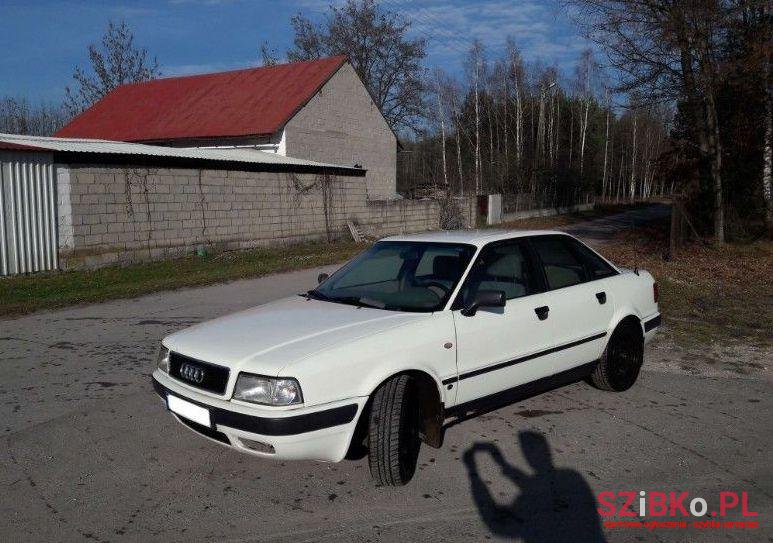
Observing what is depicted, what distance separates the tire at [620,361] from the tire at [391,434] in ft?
7.61

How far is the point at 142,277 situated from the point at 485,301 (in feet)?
35.5

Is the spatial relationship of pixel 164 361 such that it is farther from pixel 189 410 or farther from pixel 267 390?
pixel 267 390

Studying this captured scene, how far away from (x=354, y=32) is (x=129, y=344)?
46357 millimetres

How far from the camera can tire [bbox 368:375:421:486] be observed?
12.2ft

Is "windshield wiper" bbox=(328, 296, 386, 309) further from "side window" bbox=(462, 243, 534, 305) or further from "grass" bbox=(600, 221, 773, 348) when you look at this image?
"grass" bbox=(600, 221, 773, 348)

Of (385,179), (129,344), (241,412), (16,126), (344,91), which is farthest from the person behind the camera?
(16,126)

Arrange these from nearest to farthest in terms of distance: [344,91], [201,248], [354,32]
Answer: [201,248], [344,91], [354,32]

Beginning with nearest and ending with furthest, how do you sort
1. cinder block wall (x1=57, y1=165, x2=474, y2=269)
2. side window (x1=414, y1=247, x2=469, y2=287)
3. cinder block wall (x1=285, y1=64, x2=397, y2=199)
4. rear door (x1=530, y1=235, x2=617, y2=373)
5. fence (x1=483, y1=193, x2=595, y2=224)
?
1. side window (x1=414, y1=247, x2=469, y2=287)
2. rear door (x1=530, y1=235, x2=617, y2=373)
3. cinder block wall (x1=57, y1=165, x2=474, y2=269)
4. cinder block wall (x1=285, y1=64, x2=397, y2=199)
5. fence (x1=483, y1=193, x2=595, y2=224)

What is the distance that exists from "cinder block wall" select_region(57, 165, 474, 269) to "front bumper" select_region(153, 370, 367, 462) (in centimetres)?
1189

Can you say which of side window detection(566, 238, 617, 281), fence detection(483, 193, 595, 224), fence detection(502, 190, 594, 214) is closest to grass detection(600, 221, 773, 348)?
side window detection(566, 238, 617, 281)

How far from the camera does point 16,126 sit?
46.3m

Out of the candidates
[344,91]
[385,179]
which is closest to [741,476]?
[344,91]

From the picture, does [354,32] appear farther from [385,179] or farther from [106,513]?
[106,513]

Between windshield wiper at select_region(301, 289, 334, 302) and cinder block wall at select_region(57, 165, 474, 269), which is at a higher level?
cinder block wall at select_region(57, 165, 474, 269)
